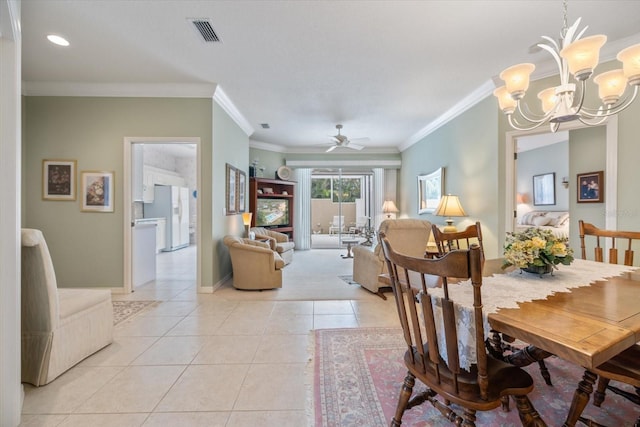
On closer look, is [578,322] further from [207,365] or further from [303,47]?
[303,47]

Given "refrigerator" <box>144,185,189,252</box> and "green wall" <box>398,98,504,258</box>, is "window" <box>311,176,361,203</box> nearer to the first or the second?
"green wall" <box>398,98,504,258</box>

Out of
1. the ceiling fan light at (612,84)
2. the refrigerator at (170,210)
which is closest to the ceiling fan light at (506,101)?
the ceiling fan light at (612,84)

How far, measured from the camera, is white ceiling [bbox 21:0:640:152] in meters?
2.25

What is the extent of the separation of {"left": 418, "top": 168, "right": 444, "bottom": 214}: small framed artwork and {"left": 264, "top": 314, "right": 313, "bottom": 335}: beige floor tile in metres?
3.50

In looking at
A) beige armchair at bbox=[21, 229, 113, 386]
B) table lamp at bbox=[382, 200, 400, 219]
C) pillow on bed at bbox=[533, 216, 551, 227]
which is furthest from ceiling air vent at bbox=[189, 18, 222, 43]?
pillow on bed at bbox=[533, 216, 551, 227]

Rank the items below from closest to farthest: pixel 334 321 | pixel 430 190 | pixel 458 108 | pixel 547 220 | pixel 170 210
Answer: pixel 334 321 → pixel 458 108 → pixel 430 190 → pixel 547 220 → pixel 170 210

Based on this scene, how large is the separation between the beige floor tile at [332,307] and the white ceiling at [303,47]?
278 centimetres

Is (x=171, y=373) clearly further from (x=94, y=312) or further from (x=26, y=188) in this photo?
(x=26, y=188)

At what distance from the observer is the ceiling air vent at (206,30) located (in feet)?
7.88

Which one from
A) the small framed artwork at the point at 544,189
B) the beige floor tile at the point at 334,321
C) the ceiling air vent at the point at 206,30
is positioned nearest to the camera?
the ceiling air vent at the point at 206,30

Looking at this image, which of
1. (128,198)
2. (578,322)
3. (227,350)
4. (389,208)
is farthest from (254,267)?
(389,208)

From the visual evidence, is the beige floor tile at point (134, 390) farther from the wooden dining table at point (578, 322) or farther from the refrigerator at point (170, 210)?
the refrigerator at point (170, 210)

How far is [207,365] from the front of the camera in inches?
81.2

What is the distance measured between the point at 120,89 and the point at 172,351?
3412 millimetres
